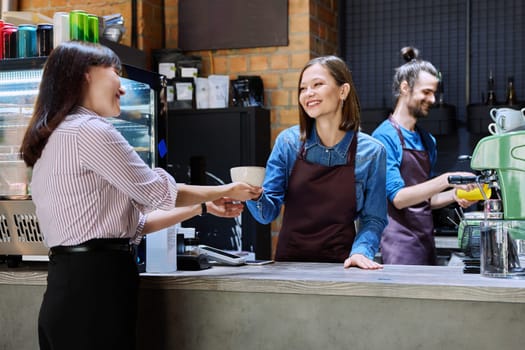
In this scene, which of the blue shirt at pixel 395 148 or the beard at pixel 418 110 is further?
the beard at pixel 418 110

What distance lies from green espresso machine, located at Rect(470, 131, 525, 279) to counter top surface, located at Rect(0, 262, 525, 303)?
3.3 inches

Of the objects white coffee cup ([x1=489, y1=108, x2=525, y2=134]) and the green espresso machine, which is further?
white coffee cup ([x1=489, y1=108, x2=525, y2=134])

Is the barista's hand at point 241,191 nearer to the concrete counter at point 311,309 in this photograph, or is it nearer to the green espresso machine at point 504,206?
the concrete counter at point 311,309

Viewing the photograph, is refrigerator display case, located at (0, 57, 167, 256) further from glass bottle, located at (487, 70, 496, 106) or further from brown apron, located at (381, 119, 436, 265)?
glass bottle, located at (487, 70, 496, 106)

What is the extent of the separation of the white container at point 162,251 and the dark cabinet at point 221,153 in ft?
6.40

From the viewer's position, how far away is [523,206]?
2213 millimetres

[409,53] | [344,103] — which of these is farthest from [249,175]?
[409,53]

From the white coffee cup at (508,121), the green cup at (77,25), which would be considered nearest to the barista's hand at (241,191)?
the green cup at (77,25)

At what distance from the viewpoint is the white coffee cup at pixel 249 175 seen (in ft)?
7.46

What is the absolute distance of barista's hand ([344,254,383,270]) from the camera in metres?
2.39

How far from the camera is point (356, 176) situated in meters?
2.76

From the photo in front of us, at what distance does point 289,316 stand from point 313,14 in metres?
2.95

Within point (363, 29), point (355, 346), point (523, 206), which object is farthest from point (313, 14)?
point (355, 346)

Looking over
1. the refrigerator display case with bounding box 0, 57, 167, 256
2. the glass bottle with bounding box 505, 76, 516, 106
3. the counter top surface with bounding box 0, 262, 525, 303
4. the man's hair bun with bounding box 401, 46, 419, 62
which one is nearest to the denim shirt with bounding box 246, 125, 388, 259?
the counter top surface with bounding box 0, 262, 525, 303
